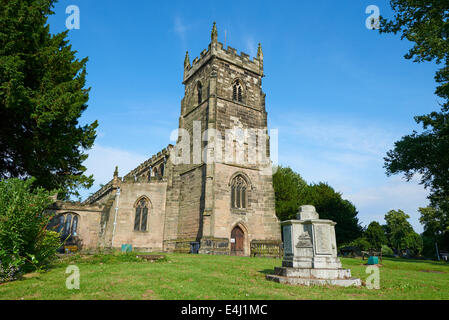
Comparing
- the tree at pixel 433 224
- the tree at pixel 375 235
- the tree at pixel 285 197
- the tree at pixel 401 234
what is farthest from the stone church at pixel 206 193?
the tree at pixel 401 234

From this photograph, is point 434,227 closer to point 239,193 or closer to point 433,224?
point 433,224

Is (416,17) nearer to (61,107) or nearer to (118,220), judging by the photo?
(61,107)

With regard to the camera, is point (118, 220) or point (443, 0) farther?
point (118, 220)

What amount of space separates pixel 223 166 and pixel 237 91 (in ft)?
25.3

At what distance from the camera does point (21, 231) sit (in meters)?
8.03

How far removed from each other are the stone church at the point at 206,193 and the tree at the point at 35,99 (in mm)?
8045

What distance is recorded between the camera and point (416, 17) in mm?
12883

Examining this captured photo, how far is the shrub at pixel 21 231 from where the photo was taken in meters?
7.63

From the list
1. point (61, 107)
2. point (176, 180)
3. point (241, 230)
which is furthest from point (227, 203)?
point (61, 107)

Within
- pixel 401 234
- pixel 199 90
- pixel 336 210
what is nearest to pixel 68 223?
pixel 199 90

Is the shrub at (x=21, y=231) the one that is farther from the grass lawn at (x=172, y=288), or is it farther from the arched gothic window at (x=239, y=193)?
the arched gothic window at (x=239, y=193)

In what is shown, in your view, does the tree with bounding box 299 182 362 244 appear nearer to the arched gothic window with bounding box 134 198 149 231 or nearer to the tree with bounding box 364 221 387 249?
the tree with bounding box 364 221 387 249

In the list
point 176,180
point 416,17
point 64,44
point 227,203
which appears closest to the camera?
point 416,17
